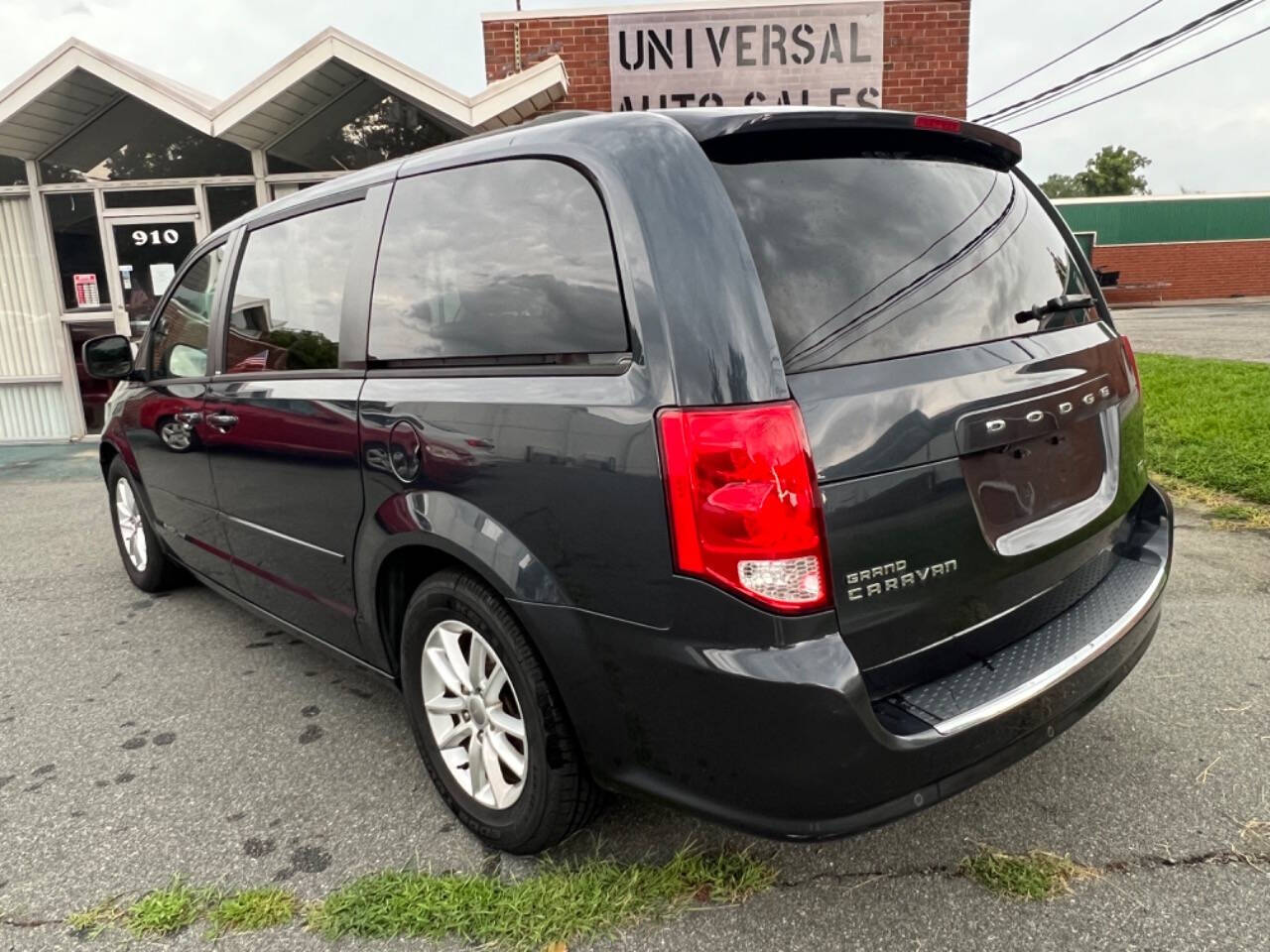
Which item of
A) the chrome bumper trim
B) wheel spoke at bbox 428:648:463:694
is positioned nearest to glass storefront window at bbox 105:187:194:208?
wheel spoke at bbox 428:648:463:694

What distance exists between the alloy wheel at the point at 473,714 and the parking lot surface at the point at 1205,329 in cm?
1223

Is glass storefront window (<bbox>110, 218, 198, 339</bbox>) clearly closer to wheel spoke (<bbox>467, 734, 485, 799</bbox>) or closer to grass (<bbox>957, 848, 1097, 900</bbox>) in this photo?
wheel spoke (<bbox>467, 734, 485, 799</bbox>)

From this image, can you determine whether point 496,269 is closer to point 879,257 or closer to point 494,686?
point 879,257

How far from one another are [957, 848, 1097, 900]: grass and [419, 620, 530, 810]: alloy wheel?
116 centimetres

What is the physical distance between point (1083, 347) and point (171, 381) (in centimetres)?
340

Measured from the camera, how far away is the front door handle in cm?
321

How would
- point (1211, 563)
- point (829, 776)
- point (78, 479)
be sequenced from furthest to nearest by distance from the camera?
1. point (78, 479)
2. point (1211, 563)
3. point (829, 776)

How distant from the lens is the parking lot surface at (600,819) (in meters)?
2.11

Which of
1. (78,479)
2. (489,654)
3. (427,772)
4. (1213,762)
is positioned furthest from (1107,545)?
(78,479)

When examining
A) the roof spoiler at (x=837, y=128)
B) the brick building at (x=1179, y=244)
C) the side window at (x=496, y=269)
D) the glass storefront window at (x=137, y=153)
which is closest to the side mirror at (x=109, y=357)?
the side window at (x=496, y=269)

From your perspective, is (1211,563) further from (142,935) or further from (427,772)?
(142,935)

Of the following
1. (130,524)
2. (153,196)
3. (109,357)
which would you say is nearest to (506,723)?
(109,357)

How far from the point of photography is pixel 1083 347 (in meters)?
2.34

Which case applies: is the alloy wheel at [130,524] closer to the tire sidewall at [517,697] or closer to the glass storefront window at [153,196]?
the tire sidewall at [517,697]
